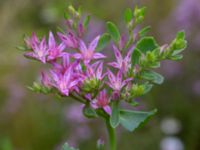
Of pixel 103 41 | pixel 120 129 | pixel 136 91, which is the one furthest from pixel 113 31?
pixel 120 129

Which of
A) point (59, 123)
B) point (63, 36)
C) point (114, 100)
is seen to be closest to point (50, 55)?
point (63, 36)

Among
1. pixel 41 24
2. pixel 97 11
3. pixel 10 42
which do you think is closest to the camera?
pixel 10 42

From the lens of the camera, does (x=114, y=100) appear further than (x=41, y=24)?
No

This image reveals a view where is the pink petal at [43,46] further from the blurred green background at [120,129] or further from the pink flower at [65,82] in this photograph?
the blurred green background at [120,129]

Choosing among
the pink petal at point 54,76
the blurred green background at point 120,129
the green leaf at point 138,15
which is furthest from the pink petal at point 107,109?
the blurred green background at point 120,129

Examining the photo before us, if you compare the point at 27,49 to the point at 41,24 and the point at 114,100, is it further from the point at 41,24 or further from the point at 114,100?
the point at 41,24

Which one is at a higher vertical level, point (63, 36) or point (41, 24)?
point (63, 36)
